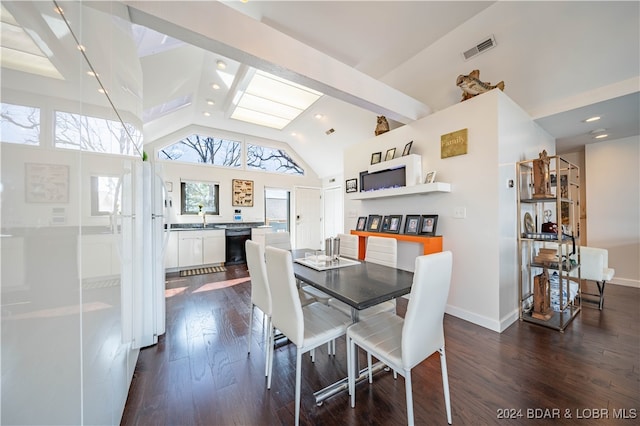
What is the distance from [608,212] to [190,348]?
6423 millimetres

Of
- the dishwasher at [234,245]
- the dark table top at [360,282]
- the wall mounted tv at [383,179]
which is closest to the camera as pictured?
the dark table top at [360,282]

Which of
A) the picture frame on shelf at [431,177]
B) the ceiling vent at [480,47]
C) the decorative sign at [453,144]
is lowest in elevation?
the picture frame on shelf at [431,177]

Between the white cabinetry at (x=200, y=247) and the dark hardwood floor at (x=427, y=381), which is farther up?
the white cabinetry at (x=200, y=247)

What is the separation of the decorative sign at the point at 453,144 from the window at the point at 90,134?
3099 mm

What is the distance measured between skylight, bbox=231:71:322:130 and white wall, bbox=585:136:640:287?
5.00m

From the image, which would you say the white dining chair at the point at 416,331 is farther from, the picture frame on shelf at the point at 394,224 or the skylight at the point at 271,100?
Answer: the skylight at the point at 271,100

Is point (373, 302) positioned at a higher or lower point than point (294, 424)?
higher

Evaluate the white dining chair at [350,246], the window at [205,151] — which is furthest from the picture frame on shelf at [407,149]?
the window at [205,151]

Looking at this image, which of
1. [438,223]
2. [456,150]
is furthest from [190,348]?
[456,150]

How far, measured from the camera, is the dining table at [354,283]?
1.31 metres

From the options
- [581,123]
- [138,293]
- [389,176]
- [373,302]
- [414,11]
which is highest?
[414,11]

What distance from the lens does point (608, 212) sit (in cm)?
381

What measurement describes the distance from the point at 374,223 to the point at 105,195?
3247 millimetres

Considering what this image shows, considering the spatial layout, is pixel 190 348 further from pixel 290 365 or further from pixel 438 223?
pixel 438 223
